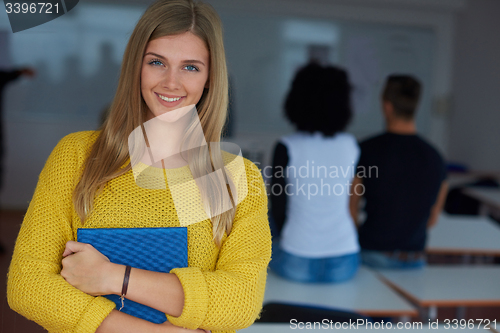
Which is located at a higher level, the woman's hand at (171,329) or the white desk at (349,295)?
the woman's hand at (171,329)

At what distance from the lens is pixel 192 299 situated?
2.75ft

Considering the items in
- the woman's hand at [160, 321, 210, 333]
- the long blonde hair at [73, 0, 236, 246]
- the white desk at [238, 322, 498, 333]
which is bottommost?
the white desk at [238, 322, 498, 333]

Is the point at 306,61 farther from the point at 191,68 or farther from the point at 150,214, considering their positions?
the point at 150,214

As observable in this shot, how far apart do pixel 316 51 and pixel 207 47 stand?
3.91m

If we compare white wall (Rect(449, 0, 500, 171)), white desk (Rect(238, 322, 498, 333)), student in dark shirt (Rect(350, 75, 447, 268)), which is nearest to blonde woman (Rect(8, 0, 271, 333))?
white desk (Rect(238, 322, 498, 333))

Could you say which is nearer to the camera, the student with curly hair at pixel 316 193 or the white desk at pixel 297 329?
the white desk at pixel 297 329

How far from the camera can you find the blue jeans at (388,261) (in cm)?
211

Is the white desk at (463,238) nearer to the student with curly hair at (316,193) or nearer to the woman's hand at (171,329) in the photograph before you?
the student with curly hair at (316,193)

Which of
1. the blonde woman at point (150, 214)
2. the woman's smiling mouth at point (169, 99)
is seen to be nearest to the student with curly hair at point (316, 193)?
the blonde woman at point (150, 214)

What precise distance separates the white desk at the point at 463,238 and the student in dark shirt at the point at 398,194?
5.5 inches

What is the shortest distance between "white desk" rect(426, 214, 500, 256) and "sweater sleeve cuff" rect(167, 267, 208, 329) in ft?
5.38

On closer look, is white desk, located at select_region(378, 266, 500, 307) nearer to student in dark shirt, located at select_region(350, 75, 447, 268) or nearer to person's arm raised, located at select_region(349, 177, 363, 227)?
student in dark shirt, located at select_region(350, 75, 447, 268)

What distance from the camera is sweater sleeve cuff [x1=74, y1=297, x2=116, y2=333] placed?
0.82m

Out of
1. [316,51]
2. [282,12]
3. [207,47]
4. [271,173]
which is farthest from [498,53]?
[207,47]
